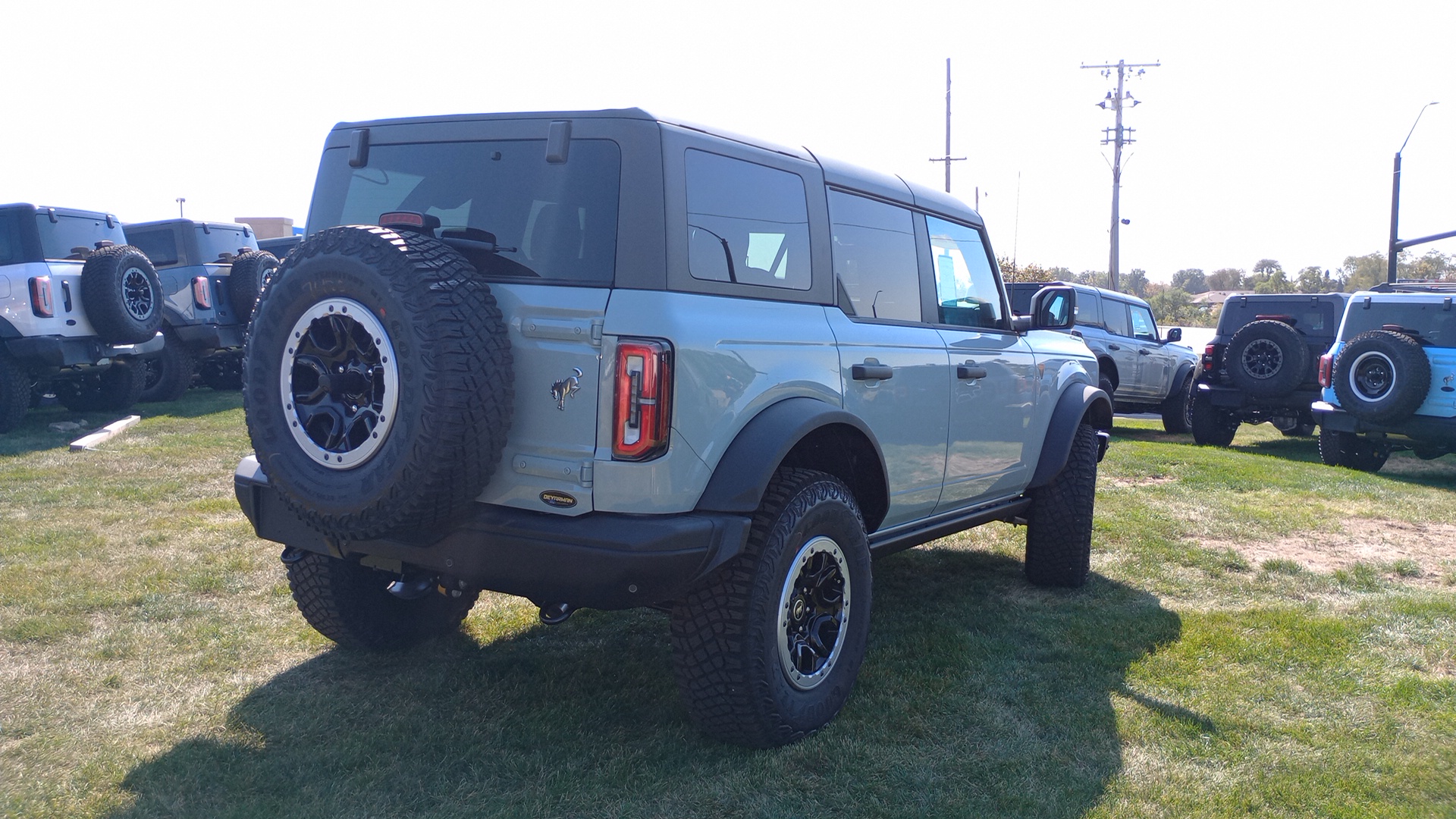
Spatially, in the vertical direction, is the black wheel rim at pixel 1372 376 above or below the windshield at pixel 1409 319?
below

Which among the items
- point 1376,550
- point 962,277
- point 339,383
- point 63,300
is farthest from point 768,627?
point 63,300

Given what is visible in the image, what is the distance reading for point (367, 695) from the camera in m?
3.85

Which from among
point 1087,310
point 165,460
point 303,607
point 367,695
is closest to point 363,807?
point 367,695

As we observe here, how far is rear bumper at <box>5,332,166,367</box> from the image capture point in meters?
10.1

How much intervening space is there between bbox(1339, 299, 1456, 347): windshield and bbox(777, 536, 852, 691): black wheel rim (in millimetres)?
8632

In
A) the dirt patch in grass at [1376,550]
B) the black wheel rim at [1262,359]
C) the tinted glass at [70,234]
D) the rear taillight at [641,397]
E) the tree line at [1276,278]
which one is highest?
the tree line at [1276,278]

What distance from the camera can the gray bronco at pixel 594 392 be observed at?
2.93 m

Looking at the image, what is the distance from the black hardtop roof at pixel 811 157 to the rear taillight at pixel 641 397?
758mm

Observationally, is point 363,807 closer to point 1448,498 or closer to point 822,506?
point 822,506

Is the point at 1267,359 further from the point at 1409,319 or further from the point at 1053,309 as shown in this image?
the point at 1053,309

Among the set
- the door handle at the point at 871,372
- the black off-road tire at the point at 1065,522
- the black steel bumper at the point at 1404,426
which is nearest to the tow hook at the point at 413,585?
the door handle at the point at 871,372

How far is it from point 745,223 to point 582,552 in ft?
4.26

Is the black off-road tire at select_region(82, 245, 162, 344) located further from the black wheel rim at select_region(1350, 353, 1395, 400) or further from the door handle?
the black wheel rim at select_region(1350, 353, 1395, 400)

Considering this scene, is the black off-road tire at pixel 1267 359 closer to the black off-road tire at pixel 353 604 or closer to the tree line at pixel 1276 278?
the black off-road tire at pixel 353 604
